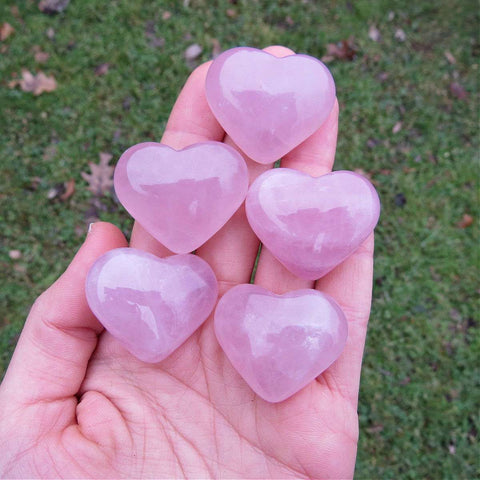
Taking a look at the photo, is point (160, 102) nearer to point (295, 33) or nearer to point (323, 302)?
point (295, 33)

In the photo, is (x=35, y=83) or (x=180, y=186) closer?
(x=180, y=186)

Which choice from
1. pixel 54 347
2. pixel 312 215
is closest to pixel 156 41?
pixel 312 215

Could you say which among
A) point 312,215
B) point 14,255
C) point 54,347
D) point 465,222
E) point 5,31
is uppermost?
point 5,31

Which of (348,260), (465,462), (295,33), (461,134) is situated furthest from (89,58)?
(465,462)

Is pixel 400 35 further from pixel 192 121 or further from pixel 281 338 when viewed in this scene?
pixel 281 338

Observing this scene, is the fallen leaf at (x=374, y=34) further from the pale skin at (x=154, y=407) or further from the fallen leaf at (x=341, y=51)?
the pale skin at (x=154, y=407)

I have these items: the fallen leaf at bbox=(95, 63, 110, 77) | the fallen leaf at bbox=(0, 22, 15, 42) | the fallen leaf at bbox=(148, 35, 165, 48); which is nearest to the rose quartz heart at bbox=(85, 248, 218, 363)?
the fallen leaf at bbox=(95, 63, 110, 77)
